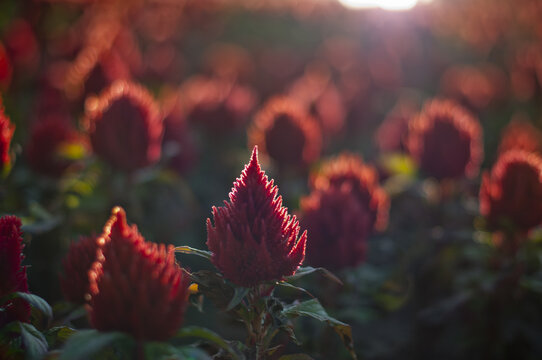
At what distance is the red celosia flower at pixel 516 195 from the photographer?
2.53 m

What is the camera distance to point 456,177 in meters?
3.16

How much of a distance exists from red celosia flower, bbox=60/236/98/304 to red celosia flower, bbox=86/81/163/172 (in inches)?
41.6

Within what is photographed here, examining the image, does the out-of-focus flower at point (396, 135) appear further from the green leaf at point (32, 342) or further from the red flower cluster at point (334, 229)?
the green leaf at point (32, 342)

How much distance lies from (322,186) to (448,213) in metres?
1.24

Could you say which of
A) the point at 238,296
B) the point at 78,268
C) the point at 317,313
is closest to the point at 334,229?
the point at 317,313

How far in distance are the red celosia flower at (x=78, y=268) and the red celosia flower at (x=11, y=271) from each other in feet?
0.75

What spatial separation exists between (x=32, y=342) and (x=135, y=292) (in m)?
0.36

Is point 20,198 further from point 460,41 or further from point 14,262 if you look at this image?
point 460,41

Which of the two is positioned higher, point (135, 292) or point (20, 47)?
point (20, 47)

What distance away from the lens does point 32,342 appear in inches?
51.6

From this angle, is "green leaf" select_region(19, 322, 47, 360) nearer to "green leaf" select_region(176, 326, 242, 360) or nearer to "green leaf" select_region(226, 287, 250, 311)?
"green leaf" select_region(176, 326, 242, 360)

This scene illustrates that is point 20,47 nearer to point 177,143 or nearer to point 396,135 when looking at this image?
point 177,143

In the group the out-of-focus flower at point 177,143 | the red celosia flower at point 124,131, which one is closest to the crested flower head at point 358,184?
the red celosia flower at point 124,131

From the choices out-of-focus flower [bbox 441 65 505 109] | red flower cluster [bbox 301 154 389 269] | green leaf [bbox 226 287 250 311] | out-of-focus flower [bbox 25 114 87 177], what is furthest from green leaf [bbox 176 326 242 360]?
out-of-focus flower [bbox 441 65 505 109]
